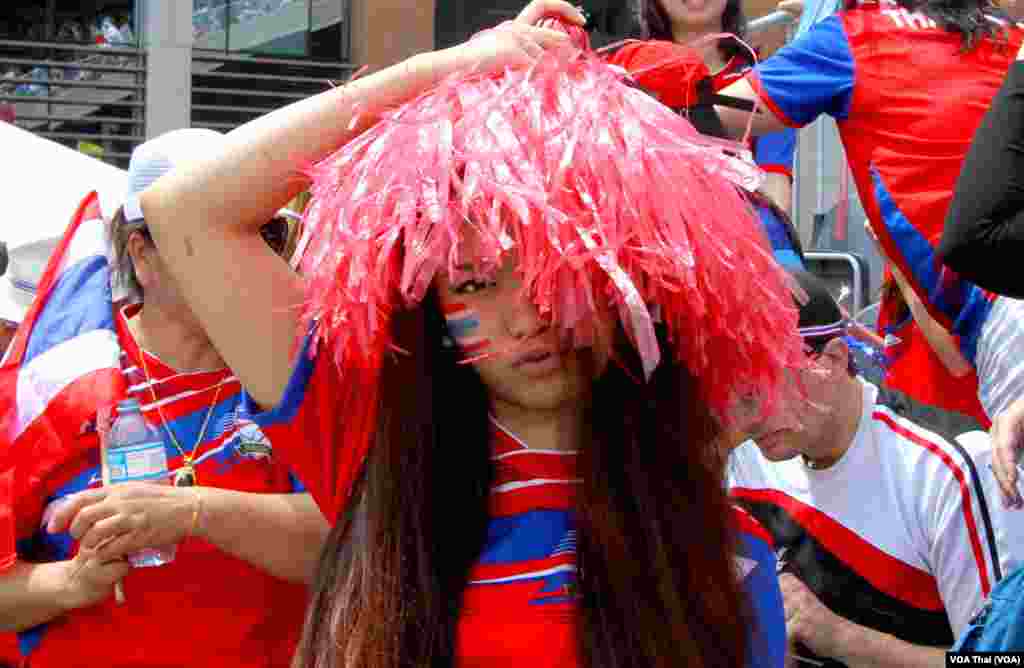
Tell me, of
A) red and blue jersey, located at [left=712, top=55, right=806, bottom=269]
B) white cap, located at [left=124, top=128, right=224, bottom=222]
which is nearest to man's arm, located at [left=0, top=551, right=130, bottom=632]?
white cap, located at [left=124, top=128, right=224, bottom=222]

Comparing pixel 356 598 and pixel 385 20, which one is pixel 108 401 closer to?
pixel 356 598

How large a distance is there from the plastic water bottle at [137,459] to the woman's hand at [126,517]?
4 cm

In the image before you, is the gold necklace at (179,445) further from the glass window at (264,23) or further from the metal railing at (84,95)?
the glass window at (264,23)

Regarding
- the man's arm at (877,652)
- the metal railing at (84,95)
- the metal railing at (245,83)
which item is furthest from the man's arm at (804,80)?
the metal railing at (245,83)

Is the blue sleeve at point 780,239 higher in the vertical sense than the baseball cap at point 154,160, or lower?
lower

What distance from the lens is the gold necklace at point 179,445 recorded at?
2287mm

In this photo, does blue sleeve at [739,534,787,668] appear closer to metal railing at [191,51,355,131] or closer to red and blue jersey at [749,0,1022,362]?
red and blue jersey at [749,0,1022,362]

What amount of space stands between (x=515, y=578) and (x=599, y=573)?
106mm

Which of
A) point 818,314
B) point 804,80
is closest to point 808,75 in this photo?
point 804,80

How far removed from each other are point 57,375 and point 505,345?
916 mm

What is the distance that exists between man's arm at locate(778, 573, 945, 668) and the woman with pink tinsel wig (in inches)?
19.3

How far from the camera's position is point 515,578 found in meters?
1.78

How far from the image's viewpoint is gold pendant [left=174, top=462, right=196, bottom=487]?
2.28 meters

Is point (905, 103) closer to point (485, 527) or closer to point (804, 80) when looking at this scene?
point (804, 80)
